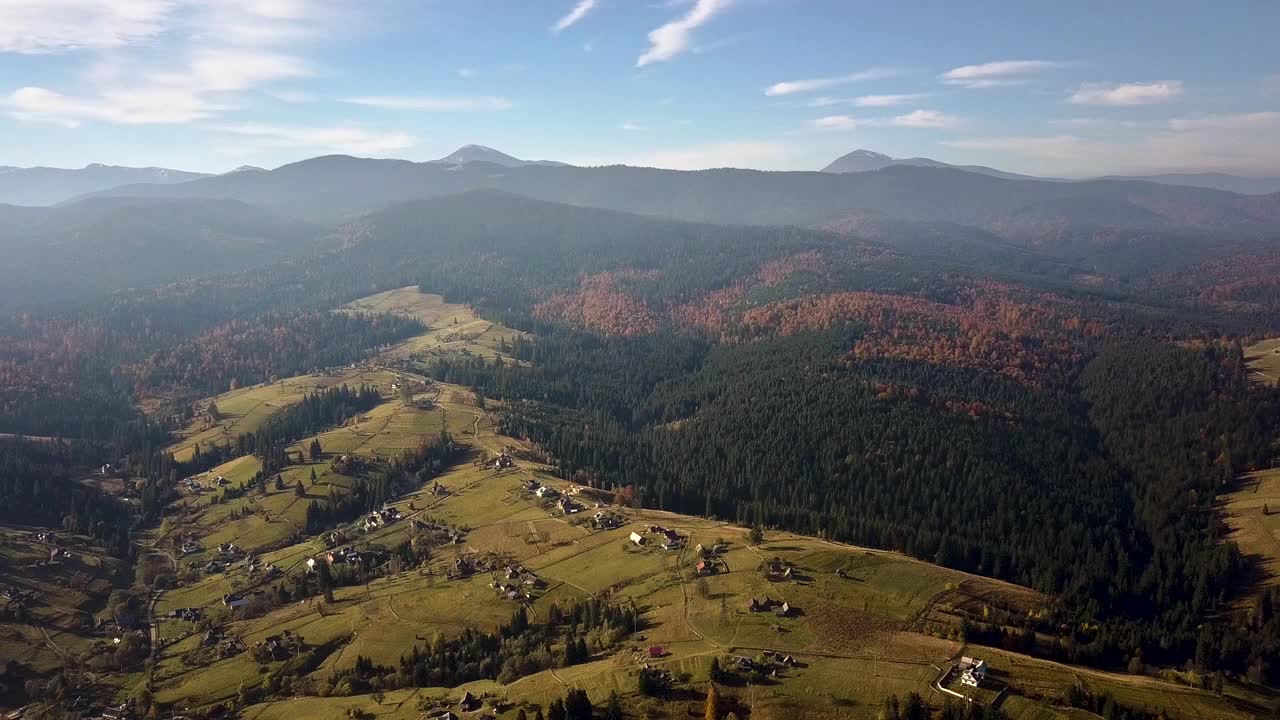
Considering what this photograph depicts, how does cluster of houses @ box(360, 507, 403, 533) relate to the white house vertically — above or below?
below

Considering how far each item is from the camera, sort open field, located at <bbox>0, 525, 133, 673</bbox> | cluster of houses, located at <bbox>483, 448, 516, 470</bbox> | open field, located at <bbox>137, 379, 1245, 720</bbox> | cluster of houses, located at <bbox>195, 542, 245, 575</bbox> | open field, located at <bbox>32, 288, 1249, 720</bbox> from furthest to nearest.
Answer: cluster of houses, located at <bbox>483, 448, 516, 470</bbox>, cluster of houses, located at <bbox>195, 542, 245, 575</bbox>, open field, located at <bbox>0, 525, 133, 673</bbox>, open field, located at <bbox>32, 288, 1249, 720</bbox>, open field, located at <bbox>137, 379, 1245, 720</bbox>

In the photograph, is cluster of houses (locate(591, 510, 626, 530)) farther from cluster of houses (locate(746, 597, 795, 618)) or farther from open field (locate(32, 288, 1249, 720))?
cluster of houses (locate(746, 597, 795, 618))

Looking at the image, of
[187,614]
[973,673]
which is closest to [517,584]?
[187,614]

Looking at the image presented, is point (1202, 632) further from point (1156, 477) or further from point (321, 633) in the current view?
point (321, 633)

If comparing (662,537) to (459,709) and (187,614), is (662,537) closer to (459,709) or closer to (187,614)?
(459,709)

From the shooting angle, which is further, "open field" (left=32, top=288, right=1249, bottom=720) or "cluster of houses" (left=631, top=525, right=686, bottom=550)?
"cluster of houses" (left=631, top=525, right=686, bottom=550)

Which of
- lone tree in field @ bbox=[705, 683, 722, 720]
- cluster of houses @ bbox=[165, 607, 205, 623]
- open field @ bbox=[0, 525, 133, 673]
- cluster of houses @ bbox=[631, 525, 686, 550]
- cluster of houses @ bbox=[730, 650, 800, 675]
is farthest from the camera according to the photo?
cluster of houses @ bbox=[165, 607, 205, 623]

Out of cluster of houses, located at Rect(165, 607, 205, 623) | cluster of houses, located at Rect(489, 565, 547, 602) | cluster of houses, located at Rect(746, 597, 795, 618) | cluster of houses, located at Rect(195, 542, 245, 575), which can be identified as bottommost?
cluster of houses, located at Rect(165, 607, 205, 623)

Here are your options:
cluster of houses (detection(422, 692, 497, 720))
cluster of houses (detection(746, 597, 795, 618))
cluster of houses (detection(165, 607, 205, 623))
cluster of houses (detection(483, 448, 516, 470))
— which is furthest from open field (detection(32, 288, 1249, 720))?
cluster of houses (detection(483, 448, 516, 470))
